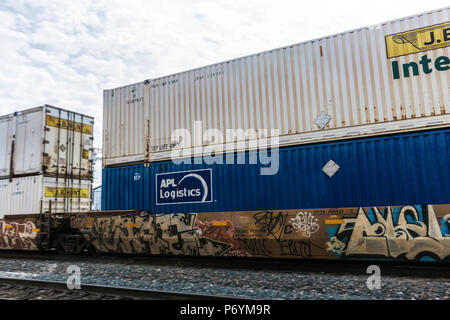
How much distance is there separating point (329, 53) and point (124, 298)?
23.9ft

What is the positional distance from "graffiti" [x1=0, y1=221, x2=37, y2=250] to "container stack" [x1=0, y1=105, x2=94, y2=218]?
54cm

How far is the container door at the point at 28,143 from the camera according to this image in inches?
448

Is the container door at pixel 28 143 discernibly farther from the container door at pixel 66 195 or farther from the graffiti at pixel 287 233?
the graffiti at pixel 287 233

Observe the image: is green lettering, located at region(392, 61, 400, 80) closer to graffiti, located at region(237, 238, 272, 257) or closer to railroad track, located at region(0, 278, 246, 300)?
graffiti, located at region(237, 238, 272, 257)

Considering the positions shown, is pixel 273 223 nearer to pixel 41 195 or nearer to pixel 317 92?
pixel 317 92

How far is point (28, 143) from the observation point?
1173 centimetres

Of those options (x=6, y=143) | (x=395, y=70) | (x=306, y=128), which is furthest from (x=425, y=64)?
(x=6, y=143)

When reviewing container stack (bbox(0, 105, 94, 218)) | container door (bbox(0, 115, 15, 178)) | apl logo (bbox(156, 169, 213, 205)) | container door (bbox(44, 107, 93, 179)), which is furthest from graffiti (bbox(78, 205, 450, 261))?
container door (bbox(0, 115, 15, 178))

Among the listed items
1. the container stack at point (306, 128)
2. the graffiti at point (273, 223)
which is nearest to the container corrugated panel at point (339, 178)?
the container stack at point (306, 128)

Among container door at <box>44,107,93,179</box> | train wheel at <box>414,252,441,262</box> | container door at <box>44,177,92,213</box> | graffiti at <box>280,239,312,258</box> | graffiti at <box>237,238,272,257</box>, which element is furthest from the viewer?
container door at <box>44,107,93,179</box>

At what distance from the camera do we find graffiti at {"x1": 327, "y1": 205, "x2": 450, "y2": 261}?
6.13 m

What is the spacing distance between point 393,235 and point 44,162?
1148 centimetres

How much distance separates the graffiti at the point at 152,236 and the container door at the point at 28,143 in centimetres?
389
